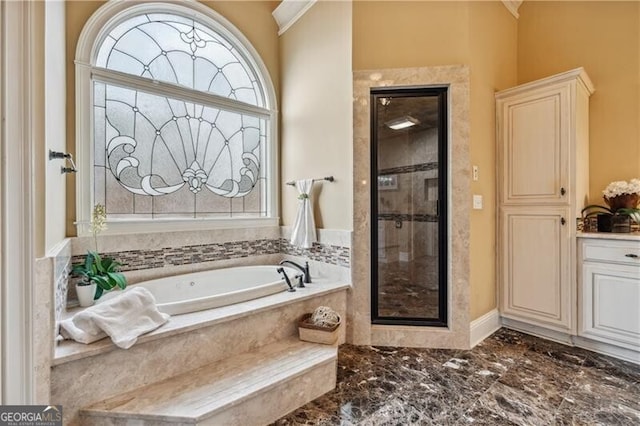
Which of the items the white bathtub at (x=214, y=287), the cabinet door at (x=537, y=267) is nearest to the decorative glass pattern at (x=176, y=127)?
the white bathtub at (x=214, y=287)

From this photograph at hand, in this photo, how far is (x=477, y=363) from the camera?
1.99 metres

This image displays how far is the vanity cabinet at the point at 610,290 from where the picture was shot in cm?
196

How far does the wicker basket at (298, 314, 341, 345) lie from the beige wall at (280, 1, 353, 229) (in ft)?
2.65

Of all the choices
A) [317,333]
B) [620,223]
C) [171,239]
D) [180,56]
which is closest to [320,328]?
[317,333]

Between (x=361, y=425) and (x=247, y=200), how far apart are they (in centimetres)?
216

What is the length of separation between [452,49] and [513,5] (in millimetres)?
1242

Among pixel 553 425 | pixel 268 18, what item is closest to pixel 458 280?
pixel 553 425

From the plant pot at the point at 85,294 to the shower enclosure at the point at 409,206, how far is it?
196 centimetres

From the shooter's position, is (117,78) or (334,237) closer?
(117,78)

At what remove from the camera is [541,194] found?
7.68ft

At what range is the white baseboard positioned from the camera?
226 cm

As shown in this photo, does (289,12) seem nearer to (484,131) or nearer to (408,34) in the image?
(408,34)

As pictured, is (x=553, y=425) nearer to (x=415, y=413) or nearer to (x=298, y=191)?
(x=415, y=413)

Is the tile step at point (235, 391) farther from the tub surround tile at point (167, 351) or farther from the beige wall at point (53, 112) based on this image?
the beige wall at point (53, 112)
